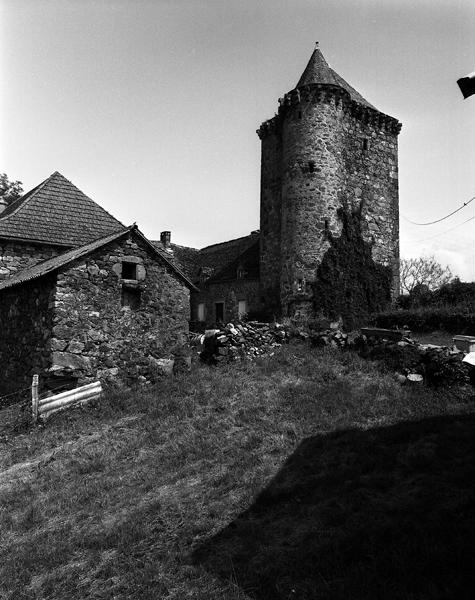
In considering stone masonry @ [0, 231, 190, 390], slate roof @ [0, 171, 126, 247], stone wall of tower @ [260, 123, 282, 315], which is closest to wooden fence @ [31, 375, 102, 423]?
stone masonry @ [0, 231, 190, 390]

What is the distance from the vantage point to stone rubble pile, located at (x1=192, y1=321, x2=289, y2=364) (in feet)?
45.4

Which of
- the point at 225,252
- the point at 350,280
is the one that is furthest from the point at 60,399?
the point at 225,252

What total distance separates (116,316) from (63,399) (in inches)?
115

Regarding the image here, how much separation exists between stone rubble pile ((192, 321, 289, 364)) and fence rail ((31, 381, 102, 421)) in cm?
358

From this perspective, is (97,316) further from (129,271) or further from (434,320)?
(434,320)

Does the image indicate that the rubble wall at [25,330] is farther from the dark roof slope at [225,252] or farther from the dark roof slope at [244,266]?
the dark roof slope at [225,252]

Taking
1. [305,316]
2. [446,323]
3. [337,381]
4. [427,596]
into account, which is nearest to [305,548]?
[427,596]

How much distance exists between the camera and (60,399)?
35.9 feet

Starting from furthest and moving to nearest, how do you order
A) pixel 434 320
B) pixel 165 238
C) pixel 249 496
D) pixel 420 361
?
pixel 165 238, pixel 434 320, pixel 420 361, pixel 249 496

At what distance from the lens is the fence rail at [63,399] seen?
1062cm

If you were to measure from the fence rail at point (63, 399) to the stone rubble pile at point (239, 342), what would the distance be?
141 inches

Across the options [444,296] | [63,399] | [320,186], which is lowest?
[63,399]

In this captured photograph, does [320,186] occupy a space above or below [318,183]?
below

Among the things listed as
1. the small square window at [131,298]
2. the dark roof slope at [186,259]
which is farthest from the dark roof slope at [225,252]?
the small square window at [131,298]
